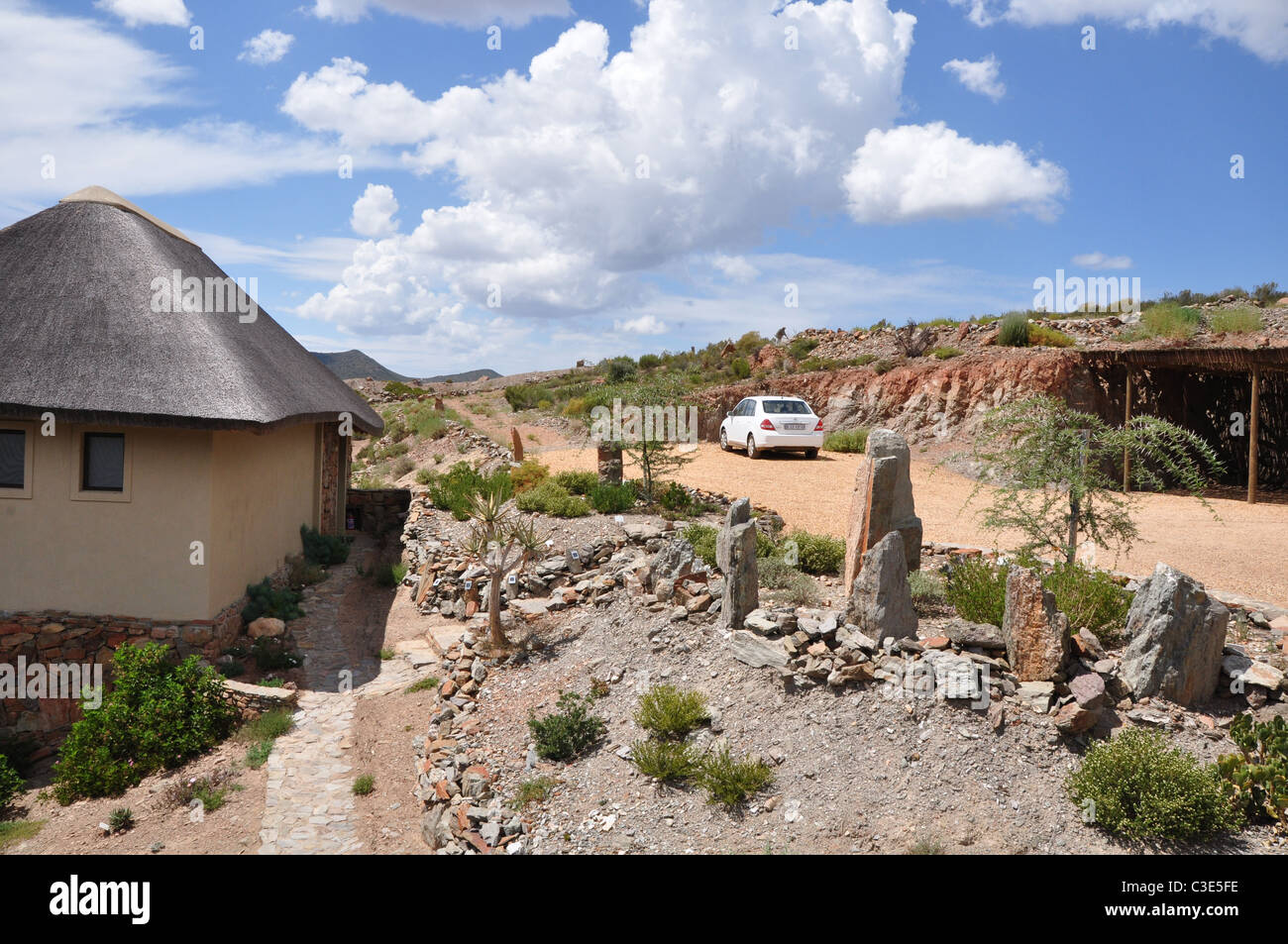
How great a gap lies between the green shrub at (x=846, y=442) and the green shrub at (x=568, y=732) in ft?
56.7

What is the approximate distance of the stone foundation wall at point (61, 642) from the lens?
982 centimetres

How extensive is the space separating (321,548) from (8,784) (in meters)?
6.51

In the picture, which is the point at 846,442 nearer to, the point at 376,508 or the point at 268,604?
the point at 376,508

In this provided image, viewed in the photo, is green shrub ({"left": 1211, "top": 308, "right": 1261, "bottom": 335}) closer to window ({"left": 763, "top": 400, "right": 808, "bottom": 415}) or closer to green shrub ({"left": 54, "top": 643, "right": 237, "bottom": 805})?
window ({"left": 763, "top": 400, "right": 808, "bottom": 415})

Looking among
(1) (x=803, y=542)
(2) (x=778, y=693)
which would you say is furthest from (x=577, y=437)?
(2) (x=778, y=693)

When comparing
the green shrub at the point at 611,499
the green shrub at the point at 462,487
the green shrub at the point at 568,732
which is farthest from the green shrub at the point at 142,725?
the green shrub at the point at 611,499

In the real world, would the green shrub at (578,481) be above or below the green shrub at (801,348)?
below

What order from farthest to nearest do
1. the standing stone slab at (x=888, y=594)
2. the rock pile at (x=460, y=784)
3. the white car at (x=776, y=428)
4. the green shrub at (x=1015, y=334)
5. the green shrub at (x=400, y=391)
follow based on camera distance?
1. the green shrub at (x=400, y=391)
2. the green shrub at (x=1015, y=334)
3. the white car at (x=776, y=428)
4. the standing stone slab at (x=888, y=594)
5. the rock pile at (x=460, y=784)

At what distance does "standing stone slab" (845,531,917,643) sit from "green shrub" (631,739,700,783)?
6.45ft

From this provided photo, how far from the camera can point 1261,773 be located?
218 inches

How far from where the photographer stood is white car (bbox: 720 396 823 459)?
20969mm

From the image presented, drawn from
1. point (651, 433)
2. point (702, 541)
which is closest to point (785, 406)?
point (651, 433)

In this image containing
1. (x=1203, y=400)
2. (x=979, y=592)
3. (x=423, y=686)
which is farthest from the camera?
(x=1203, y=400)

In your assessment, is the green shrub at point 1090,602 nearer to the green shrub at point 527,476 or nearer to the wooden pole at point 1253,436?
the green shrub at point 527,476
